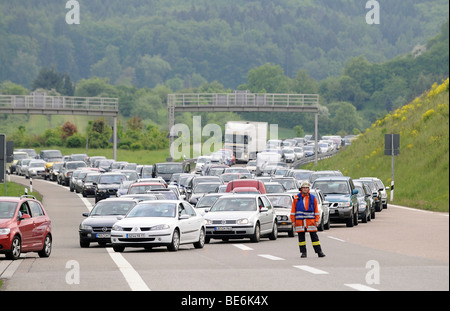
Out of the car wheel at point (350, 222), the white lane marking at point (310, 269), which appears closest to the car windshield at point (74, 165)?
the car wheel at point (350, 222)

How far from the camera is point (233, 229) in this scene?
1158 inches

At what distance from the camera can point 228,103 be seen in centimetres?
9988

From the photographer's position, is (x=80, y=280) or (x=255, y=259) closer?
(x=80, y=280)

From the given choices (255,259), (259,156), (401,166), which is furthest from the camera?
(259,156)

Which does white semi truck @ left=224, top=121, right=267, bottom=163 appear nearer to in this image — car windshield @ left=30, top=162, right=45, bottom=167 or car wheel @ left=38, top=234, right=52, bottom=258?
car windshield @ left=30, top=162, right=45, bottom=167

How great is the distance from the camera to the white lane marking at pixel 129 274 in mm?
16688

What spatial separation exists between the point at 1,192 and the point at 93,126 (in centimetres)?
7816

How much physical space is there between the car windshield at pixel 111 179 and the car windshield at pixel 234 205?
26323mm

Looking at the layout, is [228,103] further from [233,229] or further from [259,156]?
[233,229]

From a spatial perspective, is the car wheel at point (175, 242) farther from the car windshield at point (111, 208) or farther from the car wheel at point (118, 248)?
the car windshield at point (111, 208)

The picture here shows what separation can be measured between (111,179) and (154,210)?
30041mm

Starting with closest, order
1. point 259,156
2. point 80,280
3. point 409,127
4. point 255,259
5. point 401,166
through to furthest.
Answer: point 80,280
point 255,259
point 401,166
point 409,127
point 259,156

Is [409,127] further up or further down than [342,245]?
further up
